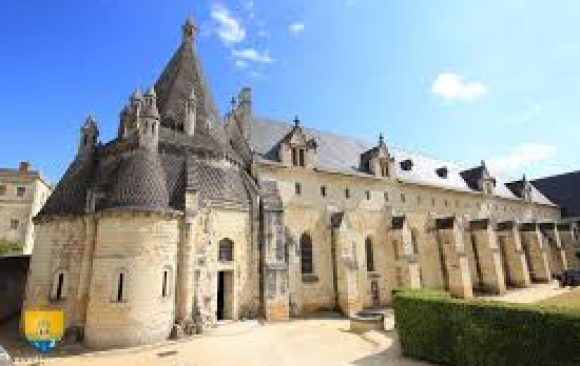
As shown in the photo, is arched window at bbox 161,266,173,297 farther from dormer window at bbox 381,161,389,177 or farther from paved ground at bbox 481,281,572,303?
paved ground at bbox 481,281,572,303

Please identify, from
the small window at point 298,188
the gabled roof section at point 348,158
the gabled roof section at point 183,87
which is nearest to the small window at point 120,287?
the gabled roof section at point 183,87

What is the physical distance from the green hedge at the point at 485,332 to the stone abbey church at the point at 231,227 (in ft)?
28.3

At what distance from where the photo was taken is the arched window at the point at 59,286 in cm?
1672

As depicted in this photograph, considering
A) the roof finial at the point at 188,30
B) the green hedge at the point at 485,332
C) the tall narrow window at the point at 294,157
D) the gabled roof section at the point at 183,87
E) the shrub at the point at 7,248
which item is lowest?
the green hedge at the point at 485,332

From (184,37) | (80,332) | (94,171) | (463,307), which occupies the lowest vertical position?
(80,332)

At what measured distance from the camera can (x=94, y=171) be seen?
2014 cm

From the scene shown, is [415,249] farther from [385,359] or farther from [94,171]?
[94,171]

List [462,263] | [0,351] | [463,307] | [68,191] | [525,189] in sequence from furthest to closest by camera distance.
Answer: [525,189] → [462,263] → [68,191] → [463,307] → [0,351]

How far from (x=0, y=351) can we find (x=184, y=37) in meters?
23.4

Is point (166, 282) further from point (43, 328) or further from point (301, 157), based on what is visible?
point (301, 157)

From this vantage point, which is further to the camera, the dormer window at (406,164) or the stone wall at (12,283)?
the dormer window at (406,164)

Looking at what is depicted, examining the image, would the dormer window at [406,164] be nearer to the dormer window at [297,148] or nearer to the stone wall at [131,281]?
the dormer window at [297,148]

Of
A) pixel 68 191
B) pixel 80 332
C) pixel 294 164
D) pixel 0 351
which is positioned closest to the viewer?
pixel 0 351

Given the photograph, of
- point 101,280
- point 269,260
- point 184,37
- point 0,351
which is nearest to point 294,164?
point 269,260
